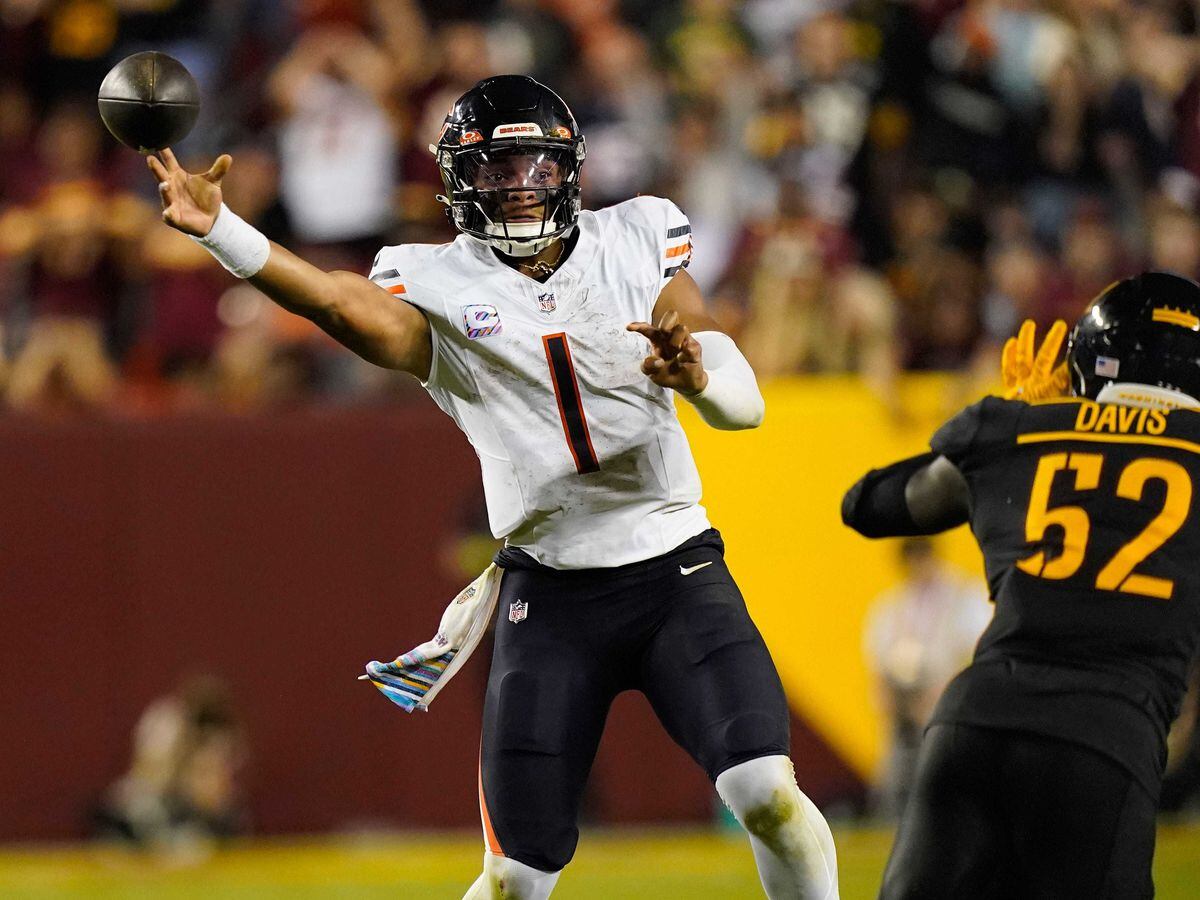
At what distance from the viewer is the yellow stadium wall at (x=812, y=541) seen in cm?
911

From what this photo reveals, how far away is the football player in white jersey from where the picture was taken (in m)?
4.22

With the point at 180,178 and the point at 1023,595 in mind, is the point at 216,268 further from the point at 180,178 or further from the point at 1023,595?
the point at 1023,595

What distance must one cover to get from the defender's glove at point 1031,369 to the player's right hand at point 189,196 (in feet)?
5.48

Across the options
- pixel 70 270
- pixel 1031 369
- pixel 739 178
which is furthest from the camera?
pixel 739 178

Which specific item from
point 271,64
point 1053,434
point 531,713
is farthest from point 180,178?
point 271,64

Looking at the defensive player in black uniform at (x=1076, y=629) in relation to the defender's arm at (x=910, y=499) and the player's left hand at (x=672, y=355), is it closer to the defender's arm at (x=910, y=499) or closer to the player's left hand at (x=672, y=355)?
the defender's arm at (x=910, y=499)

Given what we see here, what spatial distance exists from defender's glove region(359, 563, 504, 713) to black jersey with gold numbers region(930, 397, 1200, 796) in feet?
4.30

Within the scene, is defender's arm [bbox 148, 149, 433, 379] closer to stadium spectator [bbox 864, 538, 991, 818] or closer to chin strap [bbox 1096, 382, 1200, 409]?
chin strap [bbox 1096, 382, 1200, 409]

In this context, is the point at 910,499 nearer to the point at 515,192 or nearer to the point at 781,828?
the point at 781,828

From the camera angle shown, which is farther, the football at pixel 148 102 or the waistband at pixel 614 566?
the waistband at pixel 614 566

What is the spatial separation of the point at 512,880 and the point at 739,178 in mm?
5962

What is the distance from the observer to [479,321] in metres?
4.34

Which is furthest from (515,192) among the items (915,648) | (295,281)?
(915,648)

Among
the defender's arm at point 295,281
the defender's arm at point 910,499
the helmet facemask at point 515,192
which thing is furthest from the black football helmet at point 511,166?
the defender's arm at point 910,499
